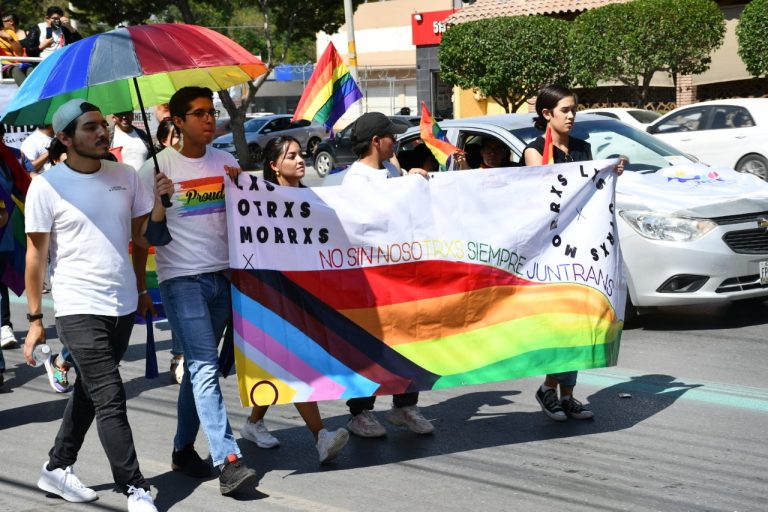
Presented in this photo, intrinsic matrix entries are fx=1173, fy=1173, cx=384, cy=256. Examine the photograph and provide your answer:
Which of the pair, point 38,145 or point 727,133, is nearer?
point 38,145

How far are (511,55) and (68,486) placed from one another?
87.9ft

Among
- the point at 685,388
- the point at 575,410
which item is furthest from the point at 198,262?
the point at 685,388

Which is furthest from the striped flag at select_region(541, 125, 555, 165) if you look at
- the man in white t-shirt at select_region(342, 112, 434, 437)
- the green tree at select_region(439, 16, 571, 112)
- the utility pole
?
the green tree at select_region(439, 16, 571, 112)

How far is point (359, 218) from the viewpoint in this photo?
6.09 meters

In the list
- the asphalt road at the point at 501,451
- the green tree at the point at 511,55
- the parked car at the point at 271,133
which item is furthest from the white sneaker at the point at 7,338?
the parked car at the point at 271,133

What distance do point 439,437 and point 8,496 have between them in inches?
89.9

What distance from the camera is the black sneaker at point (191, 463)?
5.82m

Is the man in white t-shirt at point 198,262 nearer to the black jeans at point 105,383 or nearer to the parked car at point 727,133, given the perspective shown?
the black jeans at point 105,383

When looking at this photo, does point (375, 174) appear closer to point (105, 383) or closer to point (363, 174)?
point (363, 174)

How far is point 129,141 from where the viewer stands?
33.0 ft

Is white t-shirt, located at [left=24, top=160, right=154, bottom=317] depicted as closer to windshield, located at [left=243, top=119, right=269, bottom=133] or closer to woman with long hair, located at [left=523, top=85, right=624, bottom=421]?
woman with long hair, located at [left=523, top=85, right=624, bottom=421]

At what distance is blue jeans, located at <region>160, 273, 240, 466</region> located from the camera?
537cm

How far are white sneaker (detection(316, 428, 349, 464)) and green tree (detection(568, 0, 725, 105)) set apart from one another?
77.2 ft

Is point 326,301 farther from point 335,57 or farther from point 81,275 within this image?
point 335,57
